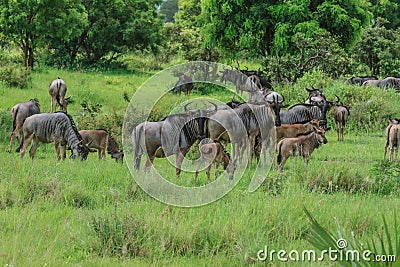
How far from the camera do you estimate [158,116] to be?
14547 mm

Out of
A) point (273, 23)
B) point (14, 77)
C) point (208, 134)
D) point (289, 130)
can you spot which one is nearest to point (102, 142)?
point (208, 134)

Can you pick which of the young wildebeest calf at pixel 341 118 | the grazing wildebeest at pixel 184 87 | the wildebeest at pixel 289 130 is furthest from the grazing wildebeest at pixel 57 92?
the wildebeest at pixel 289 130

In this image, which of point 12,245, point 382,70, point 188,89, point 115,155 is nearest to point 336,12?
point 188,89

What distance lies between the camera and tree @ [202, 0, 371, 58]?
82.7ft

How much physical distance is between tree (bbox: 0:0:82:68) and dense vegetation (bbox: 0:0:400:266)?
0.06 meters

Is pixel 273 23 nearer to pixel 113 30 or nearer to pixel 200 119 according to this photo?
pixel 113 30

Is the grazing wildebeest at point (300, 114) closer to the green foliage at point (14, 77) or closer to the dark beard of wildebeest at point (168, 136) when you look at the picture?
the dark beard of wildebeest at point (168, 136)

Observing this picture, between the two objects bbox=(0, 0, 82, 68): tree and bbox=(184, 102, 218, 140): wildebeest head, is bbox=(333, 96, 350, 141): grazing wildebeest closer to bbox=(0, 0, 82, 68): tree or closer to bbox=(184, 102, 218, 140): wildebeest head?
bbox=(184, 102, 218, 140): wildebeest head

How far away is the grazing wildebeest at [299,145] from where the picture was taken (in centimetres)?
923

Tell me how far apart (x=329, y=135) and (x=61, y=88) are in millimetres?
8053

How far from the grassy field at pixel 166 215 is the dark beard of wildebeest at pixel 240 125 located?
2.88 ft

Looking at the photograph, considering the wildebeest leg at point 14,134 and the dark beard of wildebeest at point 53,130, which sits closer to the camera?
the dark beard of wildebeest at point 53,130

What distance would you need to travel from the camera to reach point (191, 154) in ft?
36.7

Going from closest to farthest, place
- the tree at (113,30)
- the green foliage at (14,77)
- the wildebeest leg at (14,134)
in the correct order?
the wildebeest leg at (14,134) < the green foliage at (14,77) < the tree at (113,30)
